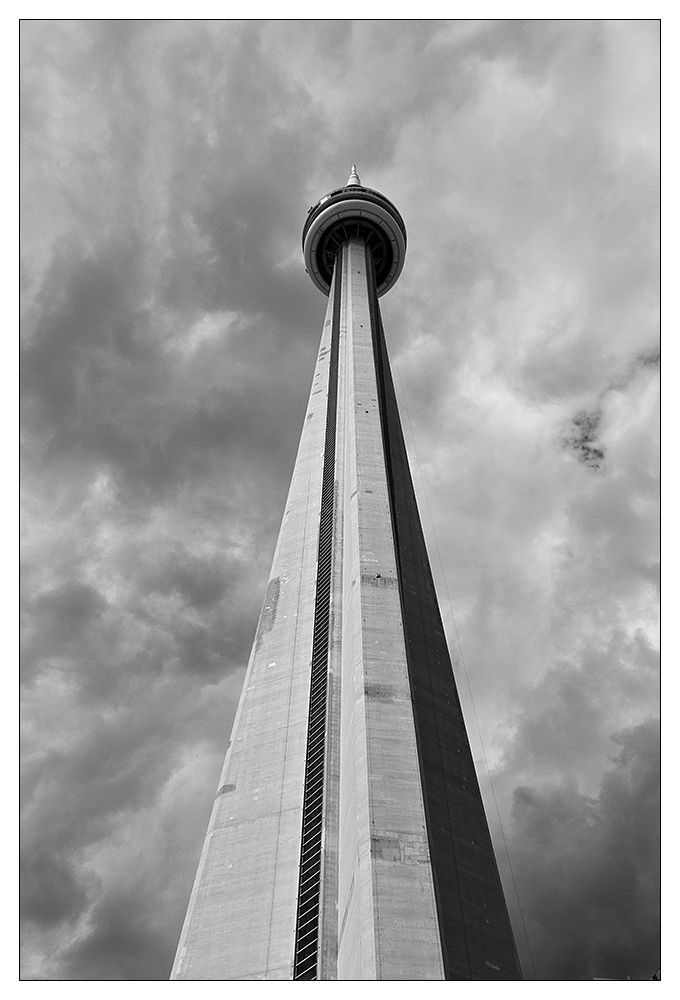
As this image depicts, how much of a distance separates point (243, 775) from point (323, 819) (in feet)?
18.2

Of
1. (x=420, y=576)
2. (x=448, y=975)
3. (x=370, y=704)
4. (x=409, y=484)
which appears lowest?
(x=448, y=975)

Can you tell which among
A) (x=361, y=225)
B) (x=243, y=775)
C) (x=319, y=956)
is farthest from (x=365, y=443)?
(x=361, y=225)

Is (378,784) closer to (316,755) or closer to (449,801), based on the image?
(449,801)

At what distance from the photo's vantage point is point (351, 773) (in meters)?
17.7

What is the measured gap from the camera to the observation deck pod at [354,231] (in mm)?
56031

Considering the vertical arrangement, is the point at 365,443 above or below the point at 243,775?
above

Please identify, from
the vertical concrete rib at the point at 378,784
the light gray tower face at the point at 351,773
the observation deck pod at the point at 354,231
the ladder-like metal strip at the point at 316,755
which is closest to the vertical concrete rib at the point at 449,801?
the light gray tower face at the point at 351,773

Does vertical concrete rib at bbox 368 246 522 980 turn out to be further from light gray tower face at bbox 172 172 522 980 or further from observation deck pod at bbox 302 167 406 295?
observation deck pod at bbox 302 167 406 295

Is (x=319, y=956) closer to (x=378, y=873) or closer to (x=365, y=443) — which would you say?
(x=378, y=873)

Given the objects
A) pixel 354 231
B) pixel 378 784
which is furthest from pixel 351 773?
pixel 354 231

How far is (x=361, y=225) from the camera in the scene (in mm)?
56969

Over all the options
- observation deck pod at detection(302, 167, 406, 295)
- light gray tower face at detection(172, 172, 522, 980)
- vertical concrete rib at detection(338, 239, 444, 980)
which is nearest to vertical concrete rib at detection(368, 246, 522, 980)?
light gray tower face at detection(172, 172, 522, 980)

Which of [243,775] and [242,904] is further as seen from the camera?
[243,775]

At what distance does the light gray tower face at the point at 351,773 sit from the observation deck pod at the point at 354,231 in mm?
19681
